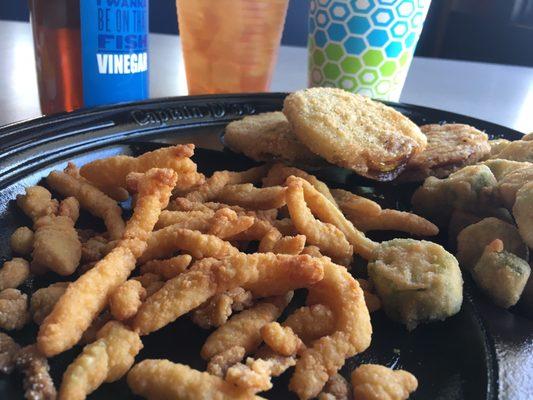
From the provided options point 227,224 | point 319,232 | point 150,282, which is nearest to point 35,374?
point 150,282

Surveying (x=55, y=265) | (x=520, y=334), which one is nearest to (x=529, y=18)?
(x=520, y=334)

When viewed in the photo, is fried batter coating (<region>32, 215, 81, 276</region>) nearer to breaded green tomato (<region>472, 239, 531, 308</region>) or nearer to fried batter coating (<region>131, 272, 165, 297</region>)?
fried batter coating (<region>131, 272, 165, 297</region>)

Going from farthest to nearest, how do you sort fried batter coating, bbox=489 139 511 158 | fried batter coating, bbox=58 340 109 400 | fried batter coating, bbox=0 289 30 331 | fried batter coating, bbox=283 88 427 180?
fried batter coating, bbox=489 139 511 158 < fried batter coating, bbox=283 88 427 180 < fried batter coating, bbox=0 289 30 331 < fried batter coating, bbox=58 340 109 400

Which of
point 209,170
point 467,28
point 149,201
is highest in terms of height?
point 149,201

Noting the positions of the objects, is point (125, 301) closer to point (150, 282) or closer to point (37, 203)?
point (150, 282)

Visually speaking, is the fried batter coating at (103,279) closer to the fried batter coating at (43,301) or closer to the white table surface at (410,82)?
the fried batter coating at (43,301)

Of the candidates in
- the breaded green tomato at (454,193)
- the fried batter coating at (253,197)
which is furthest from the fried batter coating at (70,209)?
the breaded green tomato at (454,193)

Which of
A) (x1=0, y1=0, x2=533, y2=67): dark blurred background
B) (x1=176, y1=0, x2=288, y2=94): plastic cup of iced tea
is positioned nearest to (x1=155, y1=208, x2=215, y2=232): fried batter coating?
(x1=176, y1=0, x2=288, y2=94): plastic cup of iced tea
